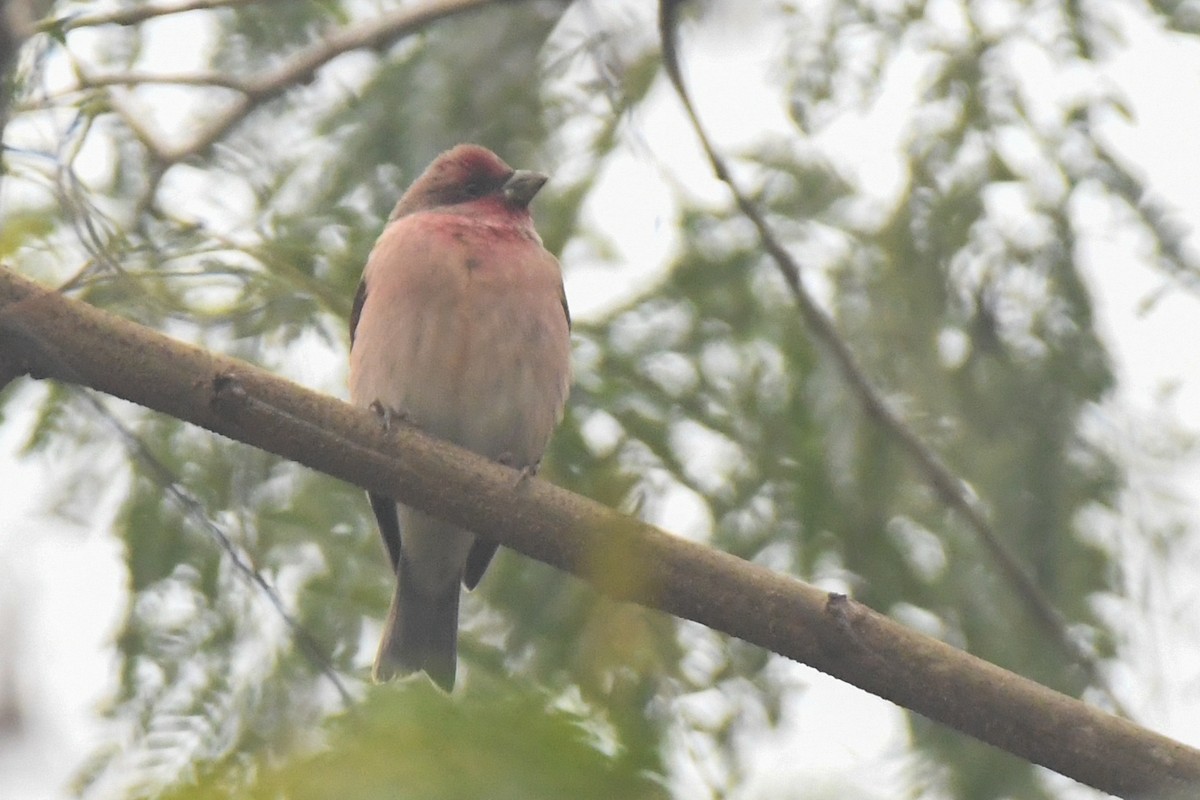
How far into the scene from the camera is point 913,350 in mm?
5176

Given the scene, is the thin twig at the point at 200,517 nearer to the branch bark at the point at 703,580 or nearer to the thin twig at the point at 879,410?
the branch bark at the point at 703,580

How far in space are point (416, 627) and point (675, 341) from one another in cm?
133

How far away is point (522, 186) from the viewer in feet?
19.6

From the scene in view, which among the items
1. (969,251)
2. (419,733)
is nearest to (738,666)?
(969,251)

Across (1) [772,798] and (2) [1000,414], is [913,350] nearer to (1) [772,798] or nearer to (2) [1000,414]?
(2) [1000,414]

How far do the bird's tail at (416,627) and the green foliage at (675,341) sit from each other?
0.42 ft

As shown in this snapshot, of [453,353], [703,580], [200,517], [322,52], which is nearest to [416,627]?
[453,353]

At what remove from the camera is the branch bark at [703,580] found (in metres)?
3.53

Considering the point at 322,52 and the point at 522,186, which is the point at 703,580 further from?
the point at 322,52

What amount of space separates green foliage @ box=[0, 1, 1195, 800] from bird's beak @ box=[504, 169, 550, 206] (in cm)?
9

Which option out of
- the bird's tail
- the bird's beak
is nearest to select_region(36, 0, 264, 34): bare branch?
the bird's beak

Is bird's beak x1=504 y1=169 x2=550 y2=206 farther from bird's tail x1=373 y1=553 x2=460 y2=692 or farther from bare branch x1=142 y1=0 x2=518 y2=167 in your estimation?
bird's tail x1=373 y1=553 x2=460 y2=692

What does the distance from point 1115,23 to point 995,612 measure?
6.54 feet

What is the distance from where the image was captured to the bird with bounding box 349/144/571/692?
5.53 m
